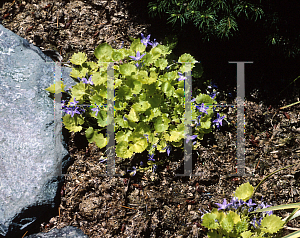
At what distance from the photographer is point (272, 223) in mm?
2229

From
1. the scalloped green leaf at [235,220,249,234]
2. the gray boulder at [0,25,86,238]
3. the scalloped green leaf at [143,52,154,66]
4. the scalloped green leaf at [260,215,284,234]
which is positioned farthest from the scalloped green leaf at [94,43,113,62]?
the scalloped green leaf at [260,215,284,234]

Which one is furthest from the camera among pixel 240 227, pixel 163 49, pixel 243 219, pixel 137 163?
pixel 137 163

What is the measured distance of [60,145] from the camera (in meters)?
2.50

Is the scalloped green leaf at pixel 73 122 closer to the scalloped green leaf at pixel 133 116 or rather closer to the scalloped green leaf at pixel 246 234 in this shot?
the scalloped green leaf at pixel 133 116

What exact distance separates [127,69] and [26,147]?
1175 mm

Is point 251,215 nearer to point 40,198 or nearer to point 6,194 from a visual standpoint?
point 40,198

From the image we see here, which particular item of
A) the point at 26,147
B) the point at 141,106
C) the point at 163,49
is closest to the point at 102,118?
the point at 141,106

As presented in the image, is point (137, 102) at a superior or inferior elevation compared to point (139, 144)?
superior

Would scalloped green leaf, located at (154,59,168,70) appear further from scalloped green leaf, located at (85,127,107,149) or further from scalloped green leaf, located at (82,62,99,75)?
scalloped green leaf, located at (85,127,107,149)

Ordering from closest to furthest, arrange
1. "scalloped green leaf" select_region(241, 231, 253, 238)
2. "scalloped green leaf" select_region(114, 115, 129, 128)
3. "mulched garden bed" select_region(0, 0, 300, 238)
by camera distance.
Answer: "scalloped green leaf" select_region(241, 231, 253, 238)
"scalloped green leaf" select_region(114, 115, 129, 128)
"mulched garden bed" select_region(0, 0, 300, 238)

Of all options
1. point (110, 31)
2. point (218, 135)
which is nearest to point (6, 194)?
point (110, 31)

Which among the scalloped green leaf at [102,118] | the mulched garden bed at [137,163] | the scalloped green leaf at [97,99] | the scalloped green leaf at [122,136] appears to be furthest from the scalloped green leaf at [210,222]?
the scalloped green leaf at [97,99]

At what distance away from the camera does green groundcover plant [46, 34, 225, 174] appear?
7.84 feet

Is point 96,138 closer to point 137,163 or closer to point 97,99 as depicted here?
point 97,99
